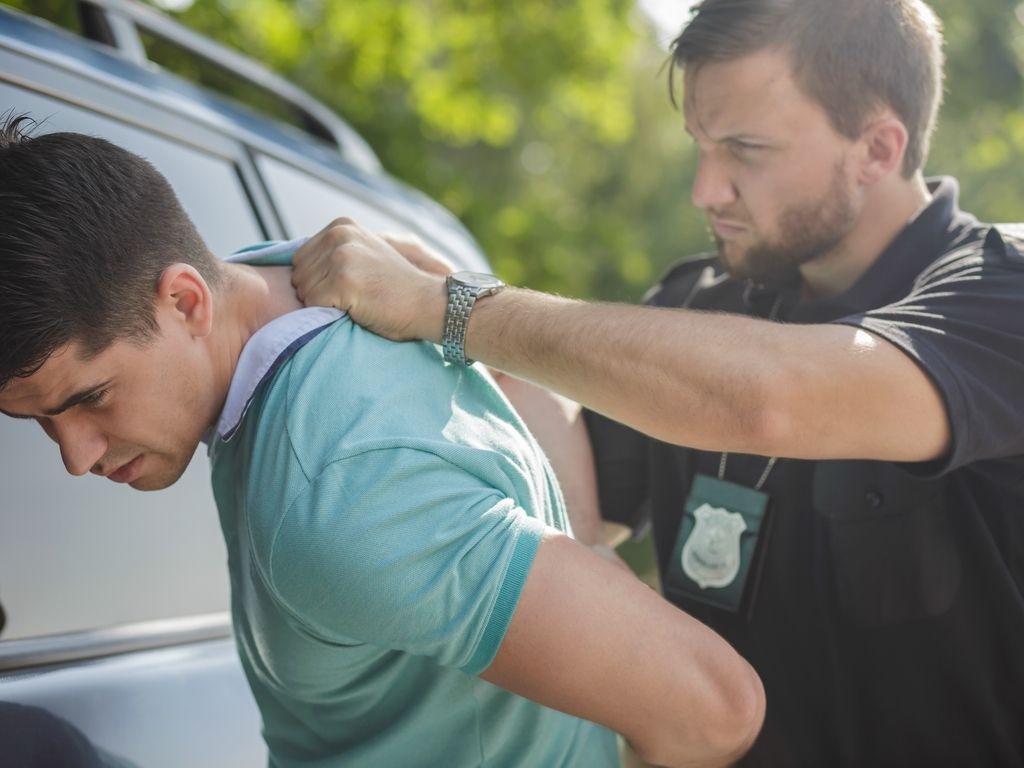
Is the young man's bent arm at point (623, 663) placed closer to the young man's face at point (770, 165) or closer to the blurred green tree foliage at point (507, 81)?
the young man's face at point (770, 165)

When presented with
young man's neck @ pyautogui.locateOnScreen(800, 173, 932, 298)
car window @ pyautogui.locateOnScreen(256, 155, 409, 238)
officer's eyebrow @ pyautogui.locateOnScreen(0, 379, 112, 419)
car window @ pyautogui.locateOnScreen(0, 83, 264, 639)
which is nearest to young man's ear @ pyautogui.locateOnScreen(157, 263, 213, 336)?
officer's eyebrow @ pyautogui.locateOnScreen(0, 379, 112, 419)

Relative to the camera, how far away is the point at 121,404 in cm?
151

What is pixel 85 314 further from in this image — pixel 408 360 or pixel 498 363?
pixel 498 363

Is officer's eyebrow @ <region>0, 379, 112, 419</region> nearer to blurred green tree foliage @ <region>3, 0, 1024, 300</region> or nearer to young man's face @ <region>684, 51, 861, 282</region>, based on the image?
young man's face @ <region>684, 51, 861, 282</region>

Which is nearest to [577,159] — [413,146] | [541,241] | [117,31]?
[541,241]

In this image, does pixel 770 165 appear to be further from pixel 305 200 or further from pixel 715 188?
pixel 305 200

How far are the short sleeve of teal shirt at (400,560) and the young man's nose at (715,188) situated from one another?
1344 millimetres

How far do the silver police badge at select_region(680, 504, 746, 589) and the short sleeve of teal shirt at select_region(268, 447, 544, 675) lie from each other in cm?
102

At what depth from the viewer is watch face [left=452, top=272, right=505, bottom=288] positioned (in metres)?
1.78

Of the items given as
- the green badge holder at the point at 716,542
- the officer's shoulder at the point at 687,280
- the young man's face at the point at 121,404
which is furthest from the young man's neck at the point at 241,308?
the officer's shoulder at the point at 687,280

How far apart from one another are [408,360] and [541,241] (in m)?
11.3

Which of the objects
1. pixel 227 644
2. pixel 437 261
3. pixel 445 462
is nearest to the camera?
pixel 445 462

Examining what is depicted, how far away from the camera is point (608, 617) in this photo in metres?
1.39

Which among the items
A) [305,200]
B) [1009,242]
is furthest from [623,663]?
[305,200]
